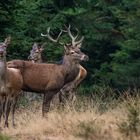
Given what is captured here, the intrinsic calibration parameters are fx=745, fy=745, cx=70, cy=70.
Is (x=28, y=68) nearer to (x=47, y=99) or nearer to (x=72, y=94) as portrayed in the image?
(x=47, y=99)

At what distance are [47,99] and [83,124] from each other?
4.56 metres

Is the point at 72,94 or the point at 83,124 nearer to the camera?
the point at 83,124

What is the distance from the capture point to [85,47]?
2981 cm

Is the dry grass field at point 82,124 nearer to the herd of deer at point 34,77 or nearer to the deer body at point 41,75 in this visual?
the herd of deer at point 34,77

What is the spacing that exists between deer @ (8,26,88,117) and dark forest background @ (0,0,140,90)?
13.8 feet

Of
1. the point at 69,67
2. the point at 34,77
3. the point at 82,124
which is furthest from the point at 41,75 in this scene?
the point at 82,124

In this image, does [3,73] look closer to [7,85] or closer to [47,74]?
[7,85]

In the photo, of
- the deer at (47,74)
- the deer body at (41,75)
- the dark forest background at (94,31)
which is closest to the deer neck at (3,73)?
A: the deer at (47,74)

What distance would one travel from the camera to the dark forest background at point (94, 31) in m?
24.8

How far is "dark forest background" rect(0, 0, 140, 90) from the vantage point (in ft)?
81.3

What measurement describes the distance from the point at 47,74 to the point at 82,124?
4.82 m

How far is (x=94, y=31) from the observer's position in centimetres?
2923

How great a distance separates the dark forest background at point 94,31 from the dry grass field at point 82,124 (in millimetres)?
7161

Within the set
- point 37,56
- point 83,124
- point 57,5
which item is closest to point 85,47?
point 57,5
